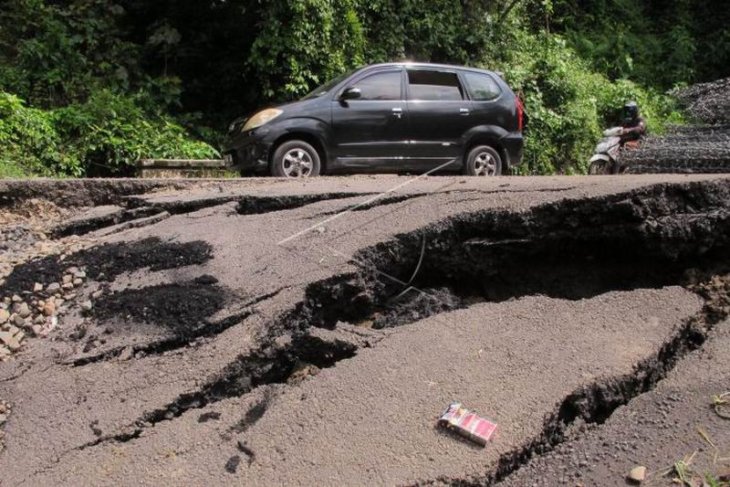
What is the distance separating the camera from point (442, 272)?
4336mm

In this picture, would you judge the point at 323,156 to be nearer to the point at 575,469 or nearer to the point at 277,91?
the point at 277,91

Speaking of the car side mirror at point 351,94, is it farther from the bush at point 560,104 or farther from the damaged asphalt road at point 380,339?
the bush at point 560,104

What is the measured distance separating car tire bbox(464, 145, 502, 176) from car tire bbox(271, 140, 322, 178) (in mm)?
2222

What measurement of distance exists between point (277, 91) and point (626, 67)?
36.0 ft

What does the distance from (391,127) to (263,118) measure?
64.6 inches

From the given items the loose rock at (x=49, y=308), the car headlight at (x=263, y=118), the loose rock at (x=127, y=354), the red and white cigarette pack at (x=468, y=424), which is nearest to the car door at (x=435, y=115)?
the car headlight at (x=263, y=118)

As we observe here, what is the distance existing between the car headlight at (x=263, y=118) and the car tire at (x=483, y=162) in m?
2.69

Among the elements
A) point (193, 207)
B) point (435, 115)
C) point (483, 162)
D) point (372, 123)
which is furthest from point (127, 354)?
point (483, 162)

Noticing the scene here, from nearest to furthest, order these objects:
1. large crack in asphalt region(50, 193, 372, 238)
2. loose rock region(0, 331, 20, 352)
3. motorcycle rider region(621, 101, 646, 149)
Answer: loose rock region(0, 331, 20, 352) → large crack in asphalt region(50, 193, 372, 238) → motorcycle rider region(621, 101, 646, 149)

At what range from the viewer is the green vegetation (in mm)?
9922

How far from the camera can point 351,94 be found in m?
8.44

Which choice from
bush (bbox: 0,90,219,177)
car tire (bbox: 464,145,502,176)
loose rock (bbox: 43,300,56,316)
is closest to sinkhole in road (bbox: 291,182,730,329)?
loose rock (bbox: 43,300,56,316)

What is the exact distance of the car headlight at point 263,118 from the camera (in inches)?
313

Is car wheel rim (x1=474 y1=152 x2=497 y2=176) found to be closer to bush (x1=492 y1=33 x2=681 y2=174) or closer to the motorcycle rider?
the motorcycle rider
